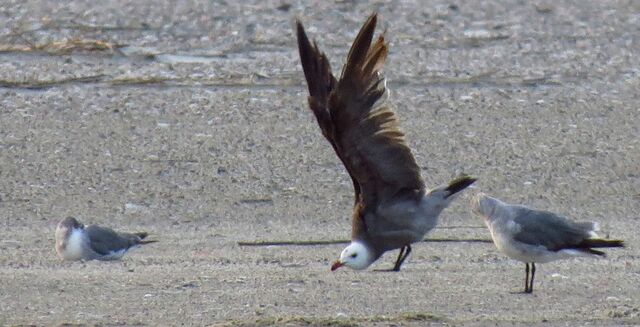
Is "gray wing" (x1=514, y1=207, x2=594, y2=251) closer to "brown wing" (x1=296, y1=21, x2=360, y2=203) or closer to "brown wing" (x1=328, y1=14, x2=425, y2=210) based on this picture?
"brown wing" (x1=328, y1=14, x2=425, y2=210)

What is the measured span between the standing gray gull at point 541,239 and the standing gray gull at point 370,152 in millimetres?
730

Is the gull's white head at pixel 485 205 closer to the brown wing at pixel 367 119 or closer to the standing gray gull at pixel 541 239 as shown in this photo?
the standing gray gull at pixel 541 239

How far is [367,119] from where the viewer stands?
29.1 ft

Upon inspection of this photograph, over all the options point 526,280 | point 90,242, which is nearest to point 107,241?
point 90,242

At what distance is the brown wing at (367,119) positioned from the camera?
877 cm

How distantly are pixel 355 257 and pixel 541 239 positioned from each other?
3.67 feet

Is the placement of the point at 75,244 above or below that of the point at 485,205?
below

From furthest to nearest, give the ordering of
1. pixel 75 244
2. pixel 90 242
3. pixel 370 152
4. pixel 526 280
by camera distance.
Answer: pixel 90 242 → pixel 75 244 → pixel 370 152 → pixel 526 280

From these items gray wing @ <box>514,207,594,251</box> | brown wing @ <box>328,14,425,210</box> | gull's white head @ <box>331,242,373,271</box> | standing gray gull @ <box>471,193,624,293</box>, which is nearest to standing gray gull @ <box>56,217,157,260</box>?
gull's white head @ <box>331,242,373,271</box>

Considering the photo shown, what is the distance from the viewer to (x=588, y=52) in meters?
13.8

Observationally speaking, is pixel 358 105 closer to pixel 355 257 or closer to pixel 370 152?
pixel 370 152

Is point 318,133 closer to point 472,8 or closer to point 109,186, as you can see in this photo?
point 109,186

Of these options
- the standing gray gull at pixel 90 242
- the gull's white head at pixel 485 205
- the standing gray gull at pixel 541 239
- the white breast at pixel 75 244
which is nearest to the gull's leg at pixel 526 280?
the standing gray gull at pixel 541 239

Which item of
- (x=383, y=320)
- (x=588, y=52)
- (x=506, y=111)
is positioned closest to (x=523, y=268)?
(x=383, y=320)
